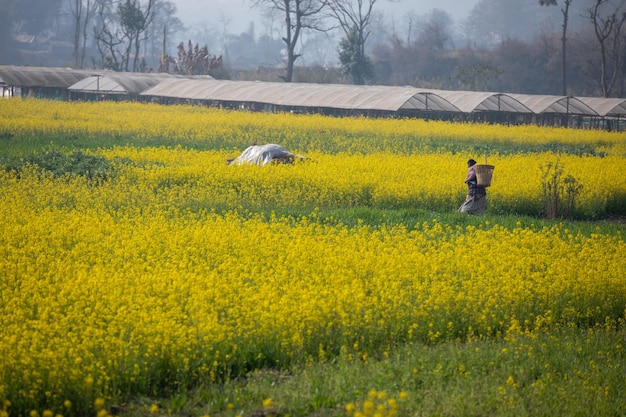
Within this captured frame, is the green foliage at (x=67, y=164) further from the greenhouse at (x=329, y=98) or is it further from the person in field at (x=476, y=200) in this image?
the greenhouse at (x=329, y=98)

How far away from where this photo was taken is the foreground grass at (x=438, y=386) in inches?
283

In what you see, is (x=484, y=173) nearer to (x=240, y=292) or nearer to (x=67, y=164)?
(x=240, y=292)

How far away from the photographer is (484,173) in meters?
16.9

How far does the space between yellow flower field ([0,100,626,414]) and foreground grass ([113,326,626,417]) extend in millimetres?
241

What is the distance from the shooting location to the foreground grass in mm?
7199

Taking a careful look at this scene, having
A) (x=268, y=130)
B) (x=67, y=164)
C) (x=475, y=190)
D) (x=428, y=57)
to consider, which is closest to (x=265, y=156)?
(x=67, y=164)

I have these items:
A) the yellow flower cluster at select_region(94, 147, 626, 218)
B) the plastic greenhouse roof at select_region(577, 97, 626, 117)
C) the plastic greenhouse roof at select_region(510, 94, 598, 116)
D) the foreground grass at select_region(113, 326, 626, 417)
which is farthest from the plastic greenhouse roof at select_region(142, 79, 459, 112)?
the foreground grass at select_region(113, 326, 626, 417)

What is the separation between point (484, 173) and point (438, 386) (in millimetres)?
9753

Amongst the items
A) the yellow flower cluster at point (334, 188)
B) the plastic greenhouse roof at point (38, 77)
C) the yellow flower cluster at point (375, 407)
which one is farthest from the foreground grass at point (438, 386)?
the plastic greenhouse roof at point (38, 77)

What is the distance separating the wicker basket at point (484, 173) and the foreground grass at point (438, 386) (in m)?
8.18

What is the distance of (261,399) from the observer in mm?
7391

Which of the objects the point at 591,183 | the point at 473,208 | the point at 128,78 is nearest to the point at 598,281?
the point at 473,208

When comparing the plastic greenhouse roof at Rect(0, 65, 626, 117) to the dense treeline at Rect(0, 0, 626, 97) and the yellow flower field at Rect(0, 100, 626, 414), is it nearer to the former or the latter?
the dense treeline at Rect(0, 0, 626, 97)

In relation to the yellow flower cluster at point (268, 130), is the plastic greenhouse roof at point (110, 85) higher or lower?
higher
